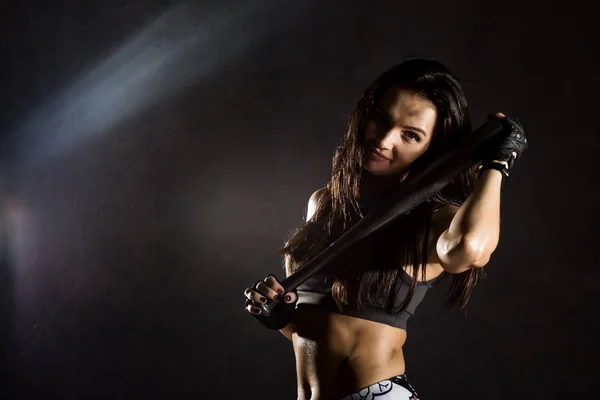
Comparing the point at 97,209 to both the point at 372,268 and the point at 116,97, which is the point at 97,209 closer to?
the point at 116,97

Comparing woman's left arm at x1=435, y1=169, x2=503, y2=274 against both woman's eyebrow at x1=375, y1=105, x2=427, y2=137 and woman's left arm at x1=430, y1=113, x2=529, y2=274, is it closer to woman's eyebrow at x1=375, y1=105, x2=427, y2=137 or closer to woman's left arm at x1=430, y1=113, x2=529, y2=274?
woman's left arm at x1=430, y1=113, x2=529, y2=274

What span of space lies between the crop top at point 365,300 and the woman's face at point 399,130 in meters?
0.19

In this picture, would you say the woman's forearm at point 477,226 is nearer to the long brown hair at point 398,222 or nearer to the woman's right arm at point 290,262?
the long brown hair at point 398,222

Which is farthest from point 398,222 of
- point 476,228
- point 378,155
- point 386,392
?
point 386,392

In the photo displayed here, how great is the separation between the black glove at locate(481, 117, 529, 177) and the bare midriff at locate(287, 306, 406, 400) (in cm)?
48

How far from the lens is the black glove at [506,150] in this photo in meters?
1.38

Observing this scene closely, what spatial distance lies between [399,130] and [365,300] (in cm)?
44

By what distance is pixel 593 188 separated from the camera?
280cm

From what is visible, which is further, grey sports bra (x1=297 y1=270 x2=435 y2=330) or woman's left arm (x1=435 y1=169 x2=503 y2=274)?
grey sports bra (x1=297 y1=270 x2=435 y2=330)

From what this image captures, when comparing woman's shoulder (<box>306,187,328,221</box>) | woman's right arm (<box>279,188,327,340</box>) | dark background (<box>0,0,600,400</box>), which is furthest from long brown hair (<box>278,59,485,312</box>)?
dark background (<box>0,0,600,400</box>)

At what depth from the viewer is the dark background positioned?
10.7 ft

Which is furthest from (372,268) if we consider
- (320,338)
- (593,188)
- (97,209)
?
(97,209)

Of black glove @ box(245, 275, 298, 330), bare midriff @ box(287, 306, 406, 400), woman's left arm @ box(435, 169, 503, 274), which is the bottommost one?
bare midriff @ box(287, 306, 406, 400)

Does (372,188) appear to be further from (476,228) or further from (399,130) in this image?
(476,228)
